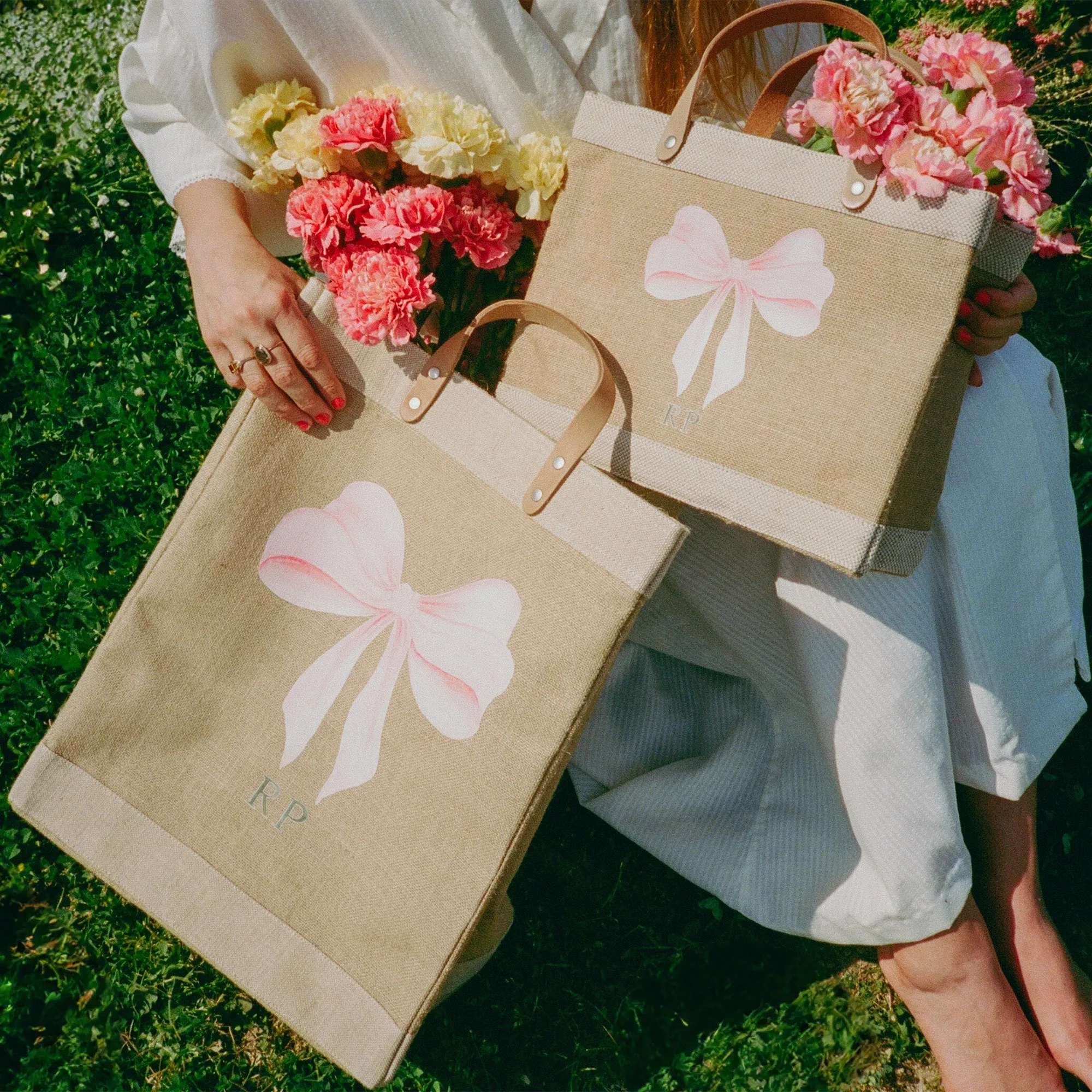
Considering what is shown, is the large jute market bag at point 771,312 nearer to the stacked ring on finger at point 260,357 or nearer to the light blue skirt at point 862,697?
the light blue skirt at point 862,697

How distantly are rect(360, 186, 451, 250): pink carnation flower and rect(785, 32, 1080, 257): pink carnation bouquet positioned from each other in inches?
24.3

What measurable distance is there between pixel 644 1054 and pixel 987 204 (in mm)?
2048

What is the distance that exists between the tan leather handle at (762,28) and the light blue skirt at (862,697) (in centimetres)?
66

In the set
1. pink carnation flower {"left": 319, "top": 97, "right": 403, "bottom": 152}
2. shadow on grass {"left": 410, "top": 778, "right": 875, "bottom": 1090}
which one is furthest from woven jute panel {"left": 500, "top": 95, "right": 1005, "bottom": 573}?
shadow on grass {"left": 410, "top": 778, "right": 875, "bottom": 1090}

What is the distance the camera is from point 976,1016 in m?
2.00

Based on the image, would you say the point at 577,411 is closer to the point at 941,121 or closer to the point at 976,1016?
the point at 941,121

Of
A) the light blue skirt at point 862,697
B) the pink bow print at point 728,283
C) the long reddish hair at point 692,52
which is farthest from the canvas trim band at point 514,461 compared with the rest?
the long reddish hair at point 692,52

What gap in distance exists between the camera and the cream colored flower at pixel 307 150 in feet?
5.16

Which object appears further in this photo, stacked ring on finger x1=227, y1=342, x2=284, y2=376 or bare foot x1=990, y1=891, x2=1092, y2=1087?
bare foot x1=990, y1=891, x2=1092, y2=1087

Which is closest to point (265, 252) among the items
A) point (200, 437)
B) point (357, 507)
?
point (357, 507)

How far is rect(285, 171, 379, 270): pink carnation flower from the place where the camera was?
1.55 m

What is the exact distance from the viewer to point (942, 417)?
1457 mm

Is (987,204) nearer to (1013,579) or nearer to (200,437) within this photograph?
(1013,579)

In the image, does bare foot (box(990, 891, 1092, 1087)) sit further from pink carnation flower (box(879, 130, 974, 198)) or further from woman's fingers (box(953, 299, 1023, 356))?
pink carnation flower (box(879, 130, 974, 198))
